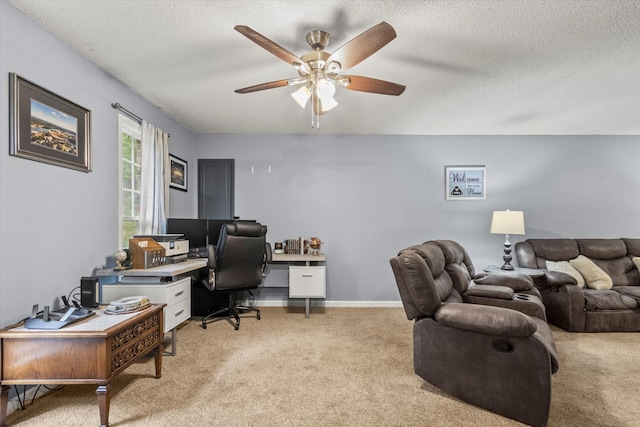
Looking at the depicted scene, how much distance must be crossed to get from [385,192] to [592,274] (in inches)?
102

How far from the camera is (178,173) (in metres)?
3.94

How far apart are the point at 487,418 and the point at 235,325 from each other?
2473 millimetres

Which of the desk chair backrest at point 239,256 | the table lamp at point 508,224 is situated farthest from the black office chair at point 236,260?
the table lamp at point 508,224

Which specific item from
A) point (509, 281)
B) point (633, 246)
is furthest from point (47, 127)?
point (633, 246)

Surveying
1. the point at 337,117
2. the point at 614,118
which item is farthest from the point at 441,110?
the point at 614,118

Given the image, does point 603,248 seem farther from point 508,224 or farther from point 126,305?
point 126,305

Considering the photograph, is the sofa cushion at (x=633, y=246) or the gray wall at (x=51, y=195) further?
the sofa cushion at (x=633, y=246)

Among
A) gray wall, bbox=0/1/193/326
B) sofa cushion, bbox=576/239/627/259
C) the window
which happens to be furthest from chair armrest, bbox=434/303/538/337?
sofa cushion, bbox=576/239/627/259

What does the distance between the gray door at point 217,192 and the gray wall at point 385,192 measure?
A: 116mm

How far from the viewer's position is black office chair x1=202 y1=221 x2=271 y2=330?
318 centimetres

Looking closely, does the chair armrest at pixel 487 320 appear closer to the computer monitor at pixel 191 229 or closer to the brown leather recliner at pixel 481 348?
the brown leather recliner at pixel 481 348

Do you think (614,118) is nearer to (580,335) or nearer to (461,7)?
(580,335)

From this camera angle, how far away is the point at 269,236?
443 cm

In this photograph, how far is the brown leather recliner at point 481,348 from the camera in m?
1.71
